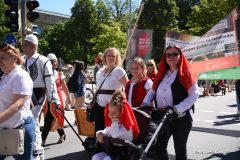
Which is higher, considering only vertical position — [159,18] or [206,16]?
[159,18]

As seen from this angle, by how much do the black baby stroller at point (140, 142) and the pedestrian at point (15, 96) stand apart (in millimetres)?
828

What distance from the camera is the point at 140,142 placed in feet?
14.4

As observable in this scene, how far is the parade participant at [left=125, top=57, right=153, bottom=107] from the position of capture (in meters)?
5.78

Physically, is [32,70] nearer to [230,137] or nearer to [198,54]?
[198,54]

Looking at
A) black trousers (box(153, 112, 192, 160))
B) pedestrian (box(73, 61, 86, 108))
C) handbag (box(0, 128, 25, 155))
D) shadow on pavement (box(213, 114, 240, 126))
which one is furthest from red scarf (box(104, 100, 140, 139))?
shadow on pavement (box(213, 114, 240, 126))

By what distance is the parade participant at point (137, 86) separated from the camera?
578cm

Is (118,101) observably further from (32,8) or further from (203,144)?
(32,8)

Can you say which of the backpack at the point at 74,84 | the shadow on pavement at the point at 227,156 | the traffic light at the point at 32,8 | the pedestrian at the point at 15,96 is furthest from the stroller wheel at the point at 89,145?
the traffic light at the point at 32,8

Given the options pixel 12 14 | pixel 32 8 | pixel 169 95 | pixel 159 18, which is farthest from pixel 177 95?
pixel 159 18

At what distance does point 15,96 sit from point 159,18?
53.0m

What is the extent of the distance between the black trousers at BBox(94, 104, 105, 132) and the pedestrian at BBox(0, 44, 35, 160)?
2002 mm

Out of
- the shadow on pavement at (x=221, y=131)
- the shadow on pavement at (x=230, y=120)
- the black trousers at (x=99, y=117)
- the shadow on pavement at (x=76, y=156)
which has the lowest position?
the shadow on pavement at (x=230, y=120)

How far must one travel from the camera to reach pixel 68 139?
8.40m

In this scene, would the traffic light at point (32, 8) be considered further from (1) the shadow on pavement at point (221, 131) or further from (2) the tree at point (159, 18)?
(2) the tree at point (159, 18)
